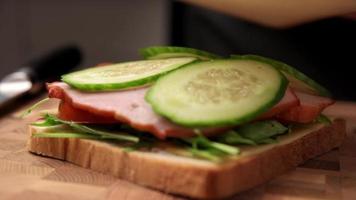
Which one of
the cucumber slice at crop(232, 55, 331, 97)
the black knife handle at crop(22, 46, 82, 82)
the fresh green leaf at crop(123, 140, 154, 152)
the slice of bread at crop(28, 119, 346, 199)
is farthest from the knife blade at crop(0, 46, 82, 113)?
the cucumber slice at crop(232, 55, 331, 97)

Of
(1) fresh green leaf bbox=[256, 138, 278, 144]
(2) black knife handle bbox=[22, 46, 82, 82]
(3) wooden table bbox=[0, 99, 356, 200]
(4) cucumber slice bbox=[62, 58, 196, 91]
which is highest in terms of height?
(4) cucumber slice bbox=[62, 58, 196, 91]

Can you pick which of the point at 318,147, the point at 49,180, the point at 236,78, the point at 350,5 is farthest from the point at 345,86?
the point at 49,180

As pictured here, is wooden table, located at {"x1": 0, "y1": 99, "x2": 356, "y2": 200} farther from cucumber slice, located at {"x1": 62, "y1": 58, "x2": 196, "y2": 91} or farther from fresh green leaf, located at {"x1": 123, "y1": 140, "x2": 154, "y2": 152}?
cucumber slice, located at {"x1": 62, "y1": 58, "x2": 196, "y2": 91}

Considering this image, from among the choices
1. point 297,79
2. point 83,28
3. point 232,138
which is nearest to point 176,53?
point 297,79

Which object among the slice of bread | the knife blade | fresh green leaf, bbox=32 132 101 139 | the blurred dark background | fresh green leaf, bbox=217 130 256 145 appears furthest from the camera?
the blurred dark background

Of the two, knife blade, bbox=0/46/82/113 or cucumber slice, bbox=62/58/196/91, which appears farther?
knife blade, bbox=0/46/82/113

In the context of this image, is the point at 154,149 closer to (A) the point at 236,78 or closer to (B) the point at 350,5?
(A) the point at 236,78

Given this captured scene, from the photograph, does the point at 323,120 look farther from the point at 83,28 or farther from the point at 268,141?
the point at 83,28
